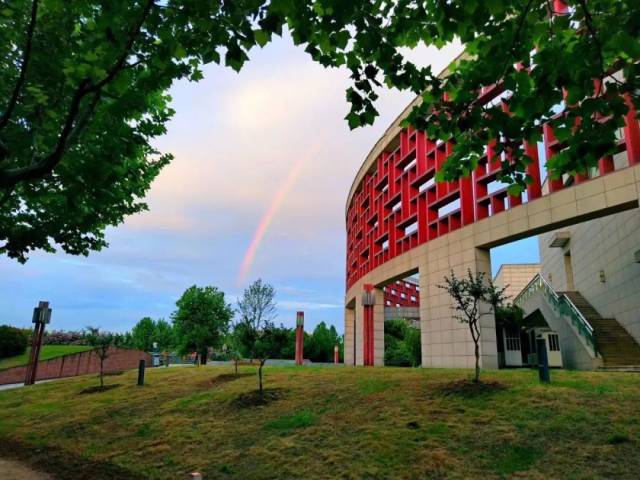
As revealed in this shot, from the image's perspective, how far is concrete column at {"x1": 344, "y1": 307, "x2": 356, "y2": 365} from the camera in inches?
1619

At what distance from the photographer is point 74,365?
38.6 meters

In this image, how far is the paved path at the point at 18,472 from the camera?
31.3ft

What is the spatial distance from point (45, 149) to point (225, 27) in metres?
5.70

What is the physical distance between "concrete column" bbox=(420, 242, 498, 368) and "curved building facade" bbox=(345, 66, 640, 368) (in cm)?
5

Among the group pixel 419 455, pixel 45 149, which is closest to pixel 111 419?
pixel 45 149

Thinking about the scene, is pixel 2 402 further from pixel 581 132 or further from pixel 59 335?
pixel 59 335

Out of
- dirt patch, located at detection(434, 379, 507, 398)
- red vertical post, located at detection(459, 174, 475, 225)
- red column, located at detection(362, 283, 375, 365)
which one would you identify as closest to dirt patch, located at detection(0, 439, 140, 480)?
dirt patch, located at detection(434, 379, 507, 398)

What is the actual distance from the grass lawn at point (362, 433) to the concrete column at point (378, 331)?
16025 mm

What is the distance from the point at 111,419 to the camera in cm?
1446

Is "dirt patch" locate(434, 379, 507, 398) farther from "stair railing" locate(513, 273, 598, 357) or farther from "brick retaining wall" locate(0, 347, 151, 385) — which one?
"brick retaining wall" locate(0, 347, 151, 385)

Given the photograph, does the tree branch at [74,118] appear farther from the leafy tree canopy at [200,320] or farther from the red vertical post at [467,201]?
the leafy tree canopy at [200,320]

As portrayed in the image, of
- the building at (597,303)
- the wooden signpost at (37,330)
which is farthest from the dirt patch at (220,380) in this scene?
the wooden signpost at (37,330)

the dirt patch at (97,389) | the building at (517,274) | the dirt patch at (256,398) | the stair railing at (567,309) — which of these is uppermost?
the building at (517,274)

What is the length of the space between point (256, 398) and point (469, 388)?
669cm
